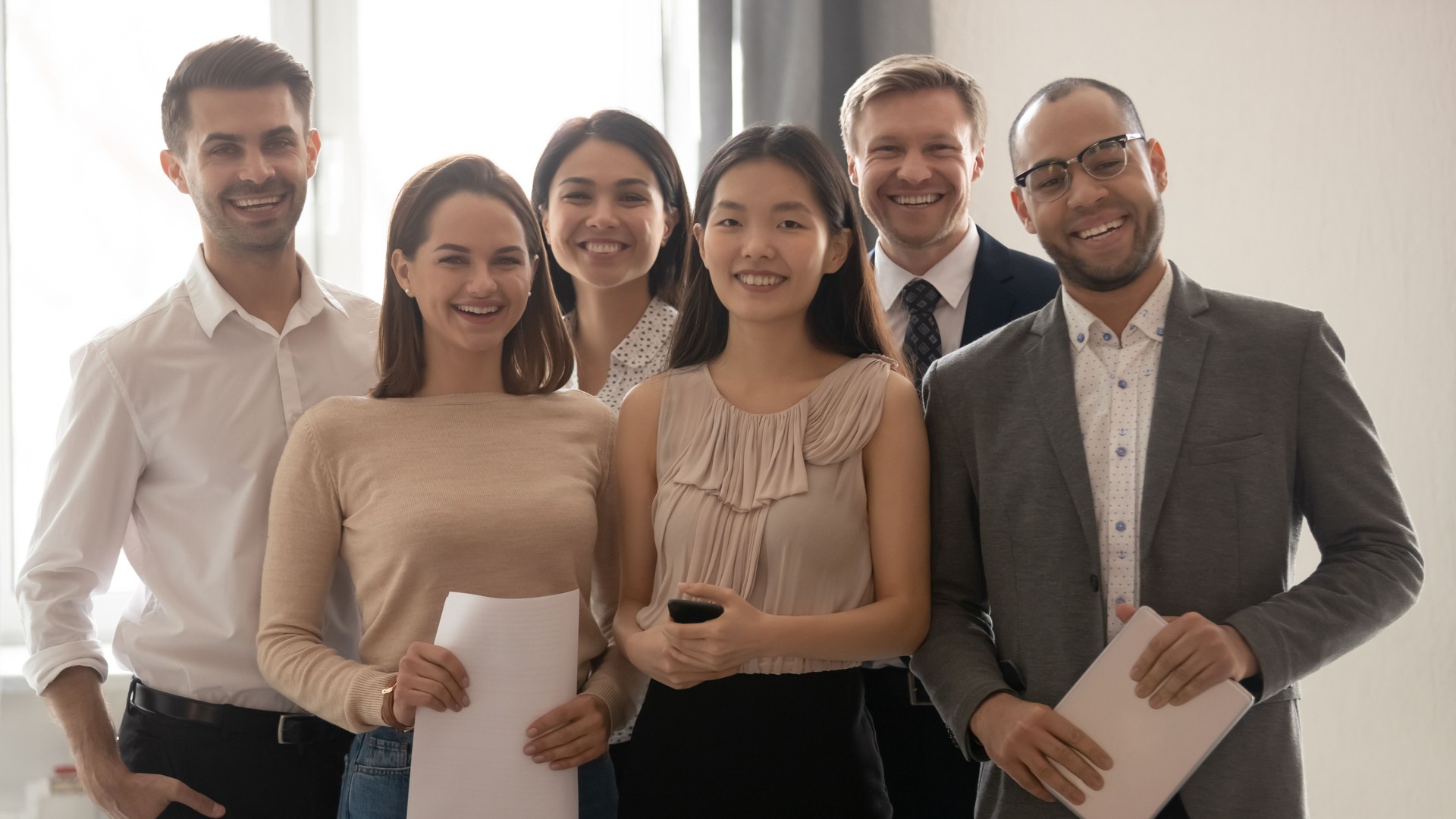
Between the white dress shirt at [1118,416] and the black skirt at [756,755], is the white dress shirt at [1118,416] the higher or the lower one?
the higher one

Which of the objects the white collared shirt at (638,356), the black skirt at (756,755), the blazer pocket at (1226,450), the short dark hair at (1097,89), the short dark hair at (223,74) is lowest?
the black skirt at (756,755)

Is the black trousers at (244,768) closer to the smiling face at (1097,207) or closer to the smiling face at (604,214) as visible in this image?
Result: the smiling face at (604,214)

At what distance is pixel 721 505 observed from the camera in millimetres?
1533

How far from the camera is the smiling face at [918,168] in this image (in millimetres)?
2088

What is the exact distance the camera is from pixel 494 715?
1433 millimetres

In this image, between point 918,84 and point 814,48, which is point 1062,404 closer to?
point 918,84

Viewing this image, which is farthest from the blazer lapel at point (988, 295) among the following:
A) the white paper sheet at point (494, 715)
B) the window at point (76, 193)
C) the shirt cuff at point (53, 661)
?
the window at point (76, 193)

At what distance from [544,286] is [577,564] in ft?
1.58

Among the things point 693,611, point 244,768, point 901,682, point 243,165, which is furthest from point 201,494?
point 901,682

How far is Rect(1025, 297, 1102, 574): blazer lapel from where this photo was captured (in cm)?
148

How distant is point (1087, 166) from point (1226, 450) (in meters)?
0.44

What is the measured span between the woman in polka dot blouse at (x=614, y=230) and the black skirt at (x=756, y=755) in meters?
0.70

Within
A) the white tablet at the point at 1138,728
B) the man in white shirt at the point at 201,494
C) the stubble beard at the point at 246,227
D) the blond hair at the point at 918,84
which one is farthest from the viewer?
the blond hair at the point at 918,84

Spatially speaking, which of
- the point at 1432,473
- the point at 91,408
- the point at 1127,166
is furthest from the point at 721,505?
the point at 1432,473
